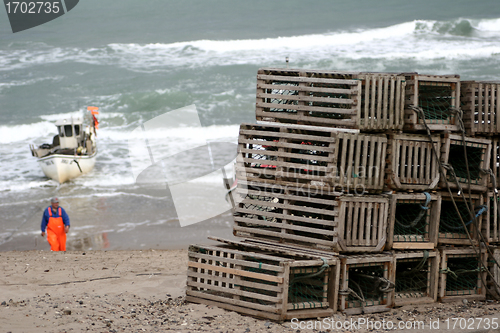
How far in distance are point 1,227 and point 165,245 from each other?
4.35 metres

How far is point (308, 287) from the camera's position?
558cm

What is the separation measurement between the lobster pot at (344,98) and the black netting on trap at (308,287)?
5.73 ft

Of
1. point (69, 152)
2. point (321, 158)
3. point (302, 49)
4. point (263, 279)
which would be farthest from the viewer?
point (302, 49)

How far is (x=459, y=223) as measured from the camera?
6.11 m

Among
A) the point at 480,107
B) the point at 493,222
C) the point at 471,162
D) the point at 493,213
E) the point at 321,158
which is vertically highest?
the point at 480,107

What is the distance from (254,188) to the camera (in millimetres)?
5863

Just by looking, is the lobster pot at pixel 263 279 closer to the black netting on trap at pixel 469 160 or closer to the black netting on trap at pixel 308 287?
the black netting on trap at pixel 308 287

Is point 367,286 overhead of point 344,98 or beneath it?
beneath

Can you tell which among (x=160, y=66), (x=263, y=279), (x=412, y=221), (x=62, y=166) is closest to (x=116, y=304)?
(x=263, y=279)

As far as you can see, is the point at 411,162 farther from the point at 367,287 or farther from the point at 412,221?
the point at 367,287

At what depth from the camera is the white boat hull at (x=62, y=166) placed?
16.0m

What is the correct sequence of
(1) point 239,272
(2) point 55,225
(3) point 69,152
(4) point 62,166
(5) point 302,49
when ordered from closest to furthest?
(1) point 239,272 < (2) point 55,225 < (4) point 62,166 < (3) point 69,152 < (5) point 302,49

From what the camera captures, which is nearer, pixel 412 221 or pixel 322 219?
pixel 322 219

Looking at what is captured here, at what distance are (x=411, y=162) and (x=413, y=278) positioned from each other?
1554 mm
